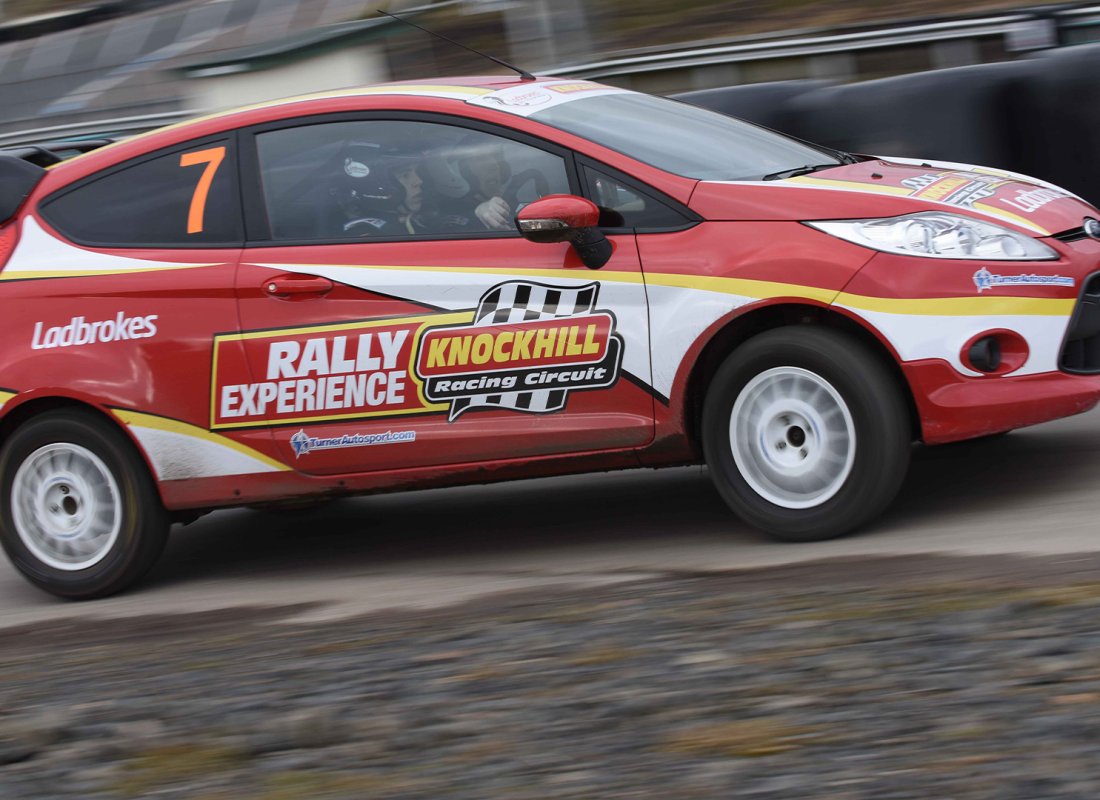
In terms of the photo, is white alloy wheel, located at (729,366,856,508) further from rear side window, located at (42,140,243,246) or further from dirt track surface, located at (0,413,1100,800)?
rear side window, located at (42,140,243,246)

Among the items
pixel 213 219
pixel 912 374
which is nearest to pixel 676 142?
pixel 912 374

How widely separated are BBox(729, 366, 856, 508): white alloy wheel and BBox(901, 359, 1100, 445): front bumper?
267mm

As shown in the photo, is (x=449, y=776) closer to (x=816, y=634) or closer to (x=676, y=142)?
(x=816, y=634)

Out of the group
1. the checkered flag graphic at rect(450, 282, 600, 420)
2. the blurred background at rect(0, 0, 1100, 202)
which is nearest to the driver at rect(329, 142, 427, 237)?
the checkered flag graphic at rect(450, 282, 600, 420)

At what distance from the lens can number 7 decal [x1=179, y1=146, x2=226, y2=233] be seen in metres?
6.02

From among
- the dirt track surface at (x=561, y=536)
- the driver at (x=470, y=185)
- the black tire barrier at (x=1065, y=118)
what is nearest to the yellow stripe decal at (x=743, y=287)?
the driver at (x=470, y=185)

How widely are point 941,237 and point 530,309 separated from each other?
1.42m

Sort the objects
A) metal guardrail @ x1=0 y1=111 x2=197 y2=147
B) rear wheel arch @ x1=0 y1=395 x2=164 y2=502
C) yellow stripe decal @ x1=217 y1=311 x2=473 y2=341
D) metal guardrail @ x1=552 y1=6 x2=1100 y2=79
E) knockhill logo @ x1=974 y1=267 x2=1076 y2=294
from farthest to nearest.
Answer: metal guardrail @ x1=0 y1=111 x2=197 y2=147 → metal guardrail @ x1=552 y1=6 x2=1100 y2=79 → rear wheel arch @ x1=0 y1=395 x2=164 y2=502 → yellow stripe decal @ x1=217 y1=311 x2=473 y2=341 → knockhill logo @ x1=974 y1=267 x2=1076 y2=294

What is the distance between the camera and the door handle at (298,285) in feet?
18.7

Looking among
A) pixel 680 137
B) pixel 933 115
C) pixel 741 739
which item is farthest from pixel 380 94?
pixel 933 115

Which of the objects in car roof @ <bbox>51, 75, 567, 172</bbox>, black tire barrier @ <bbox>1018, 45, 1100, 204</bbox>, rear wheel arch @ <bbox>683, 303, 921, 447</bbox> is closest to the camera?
rear wheel arch @ <bbox>683, 303, 921, 447</bbox>

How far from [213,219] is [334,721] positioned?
2602mm

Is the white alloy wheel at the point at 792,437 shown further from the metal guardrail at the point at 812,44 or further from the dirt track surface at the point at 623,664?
the metal guardrail at the point at 812,44

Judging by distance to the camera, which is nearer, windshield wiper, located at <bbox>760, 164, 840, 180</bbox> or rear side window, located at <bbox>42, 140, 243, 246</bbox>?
windshield wiper, located at <bbox>760, 164, 840, 180</bbox>
